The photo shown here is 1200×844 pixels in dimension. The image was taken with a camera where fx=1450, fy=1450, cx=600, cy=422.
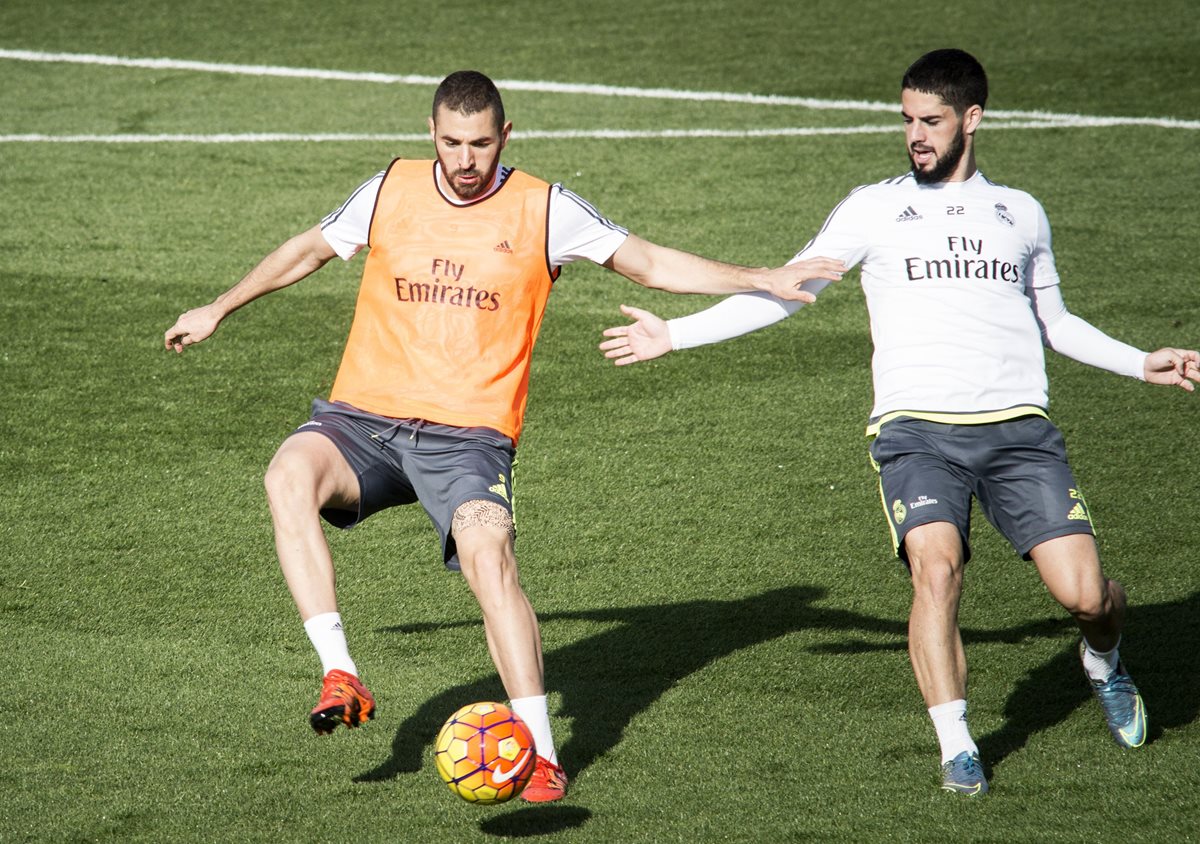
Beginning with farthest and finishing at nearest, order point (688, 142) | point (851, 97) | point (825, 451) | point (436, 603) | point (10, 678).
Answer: point (851, 97)
point (688, 142)
point (825, 451)
point (436, 603)
point (10, 678)

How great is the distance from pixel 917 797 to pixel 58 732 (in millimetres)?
3137

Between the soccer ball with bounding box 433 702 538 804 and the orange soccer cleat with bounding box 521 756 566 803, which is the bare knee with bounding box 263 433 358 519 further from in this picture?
the orange soccer cleat with bounding box 521 756 566 803

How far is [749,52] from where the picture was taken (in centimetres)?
1705

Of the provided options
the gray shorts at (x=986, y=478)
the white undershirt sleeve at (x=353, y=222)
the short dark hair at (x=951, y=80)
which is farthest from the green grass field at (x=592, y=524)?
the short dark hair at (x=951, y=80)

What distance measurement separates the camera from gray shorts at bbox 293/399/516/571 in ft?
16.8

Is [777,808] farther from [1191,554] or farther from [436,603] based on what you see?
[1191,554]

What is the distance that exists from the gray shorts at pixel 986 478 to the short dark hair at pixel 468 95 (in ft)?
6.05

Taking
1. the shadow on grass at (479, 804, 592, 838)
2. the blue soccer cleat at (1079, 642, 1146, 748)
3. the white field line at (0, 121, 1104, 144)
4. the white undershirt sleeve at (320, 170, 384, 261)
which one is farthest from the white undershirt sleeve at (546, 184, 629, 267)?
the white field line at (0, 121, 1104, 144)

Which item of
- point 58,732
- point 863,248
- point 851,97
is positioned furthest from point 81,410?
point 851,97

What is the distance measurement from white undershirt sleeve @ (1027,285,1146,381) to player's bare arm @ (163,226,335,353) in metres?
2.70

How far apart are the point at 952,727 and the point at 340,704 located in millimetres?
2017

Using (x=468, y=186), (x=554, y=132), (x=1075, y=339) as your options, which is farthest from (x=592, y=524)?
(x=554, y=132)

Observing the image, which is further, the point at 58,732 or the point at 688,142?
the point at 688,142

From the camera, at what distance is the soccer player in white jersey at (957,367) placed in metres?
4.90
